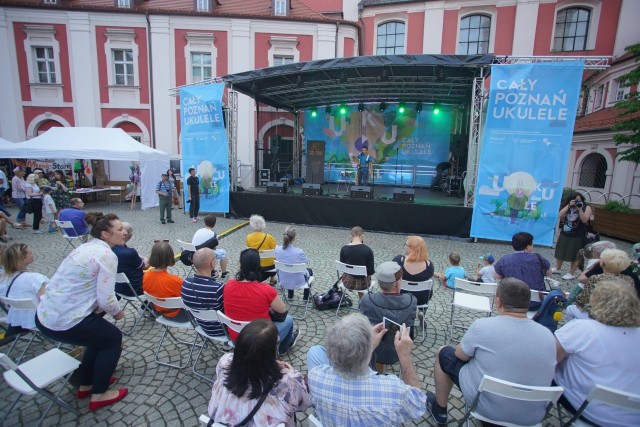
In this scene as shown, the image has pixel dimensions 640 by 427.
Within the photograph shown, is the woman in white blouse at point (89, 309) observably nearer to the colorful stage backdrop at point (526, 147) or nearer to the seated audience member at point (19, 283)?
the seated audience member at point (19, 283)

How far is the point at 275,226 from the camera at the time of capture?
31.4 ft

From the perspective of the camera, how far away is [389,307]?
2525 mm

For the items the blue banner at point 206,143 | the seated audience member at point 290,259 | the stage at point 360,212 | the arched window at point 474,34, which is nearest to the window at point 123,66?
the blue banner at point 206,143

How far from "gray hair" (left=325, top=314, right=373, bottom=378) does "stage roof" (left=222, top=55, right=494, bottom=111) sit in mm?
7714

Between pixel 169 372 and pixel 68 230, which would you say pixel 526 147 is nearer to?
pixel 169 372

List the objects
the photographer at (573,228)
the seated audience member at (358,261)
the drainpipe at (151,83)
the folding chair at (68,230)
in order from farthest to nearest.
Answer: the drainpipe at (151,83), the folding chair at (68,230), the photographer at (573,228), the seated audience member at (358,261)

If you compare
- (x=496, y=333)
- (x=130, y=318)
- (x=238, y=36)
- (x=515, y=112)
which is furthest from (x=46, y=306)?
(x=238, y=36)

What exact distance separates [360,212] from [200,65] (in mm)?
12647

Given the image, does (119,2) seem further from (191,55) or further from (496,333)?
(496,333)

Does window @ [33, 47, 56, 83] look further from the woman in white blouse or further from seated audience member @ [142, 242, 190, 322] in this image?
the woman in white blouse

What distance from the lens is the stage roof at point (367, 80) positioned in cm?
791

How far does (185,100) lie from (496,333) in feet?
35.7

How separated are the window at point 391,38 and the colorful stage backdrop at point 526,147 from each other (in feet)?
38.5

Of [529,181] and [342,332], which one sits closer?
[342,332]
